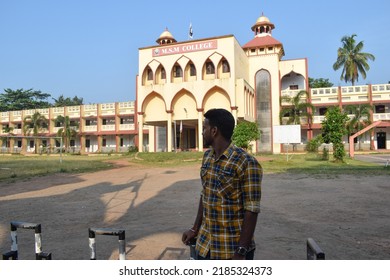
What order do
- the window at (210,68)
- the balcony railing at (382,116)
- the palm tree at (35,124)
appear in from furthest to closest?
the palm tree at (35,124), the balcony railing at (382,116), the window at (210,68)

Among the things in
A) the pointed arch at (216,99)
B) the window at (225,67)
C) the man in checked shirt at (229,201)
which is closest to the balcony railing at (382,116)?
the pointed arch at (216,99)

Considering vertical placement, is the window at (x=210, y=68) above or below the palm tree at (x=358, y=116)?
above

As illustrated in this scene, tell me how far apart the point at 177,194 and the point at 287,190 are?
3621 millimetres

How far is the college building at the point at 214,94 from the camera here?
29.7m

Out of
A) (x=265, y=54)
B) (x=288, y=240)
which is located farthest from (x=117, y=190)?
(x=265, y=54)

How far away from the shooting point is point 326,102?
1426 inches

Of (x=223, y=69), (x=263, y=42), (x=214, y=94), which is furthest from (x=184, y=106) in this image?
(x=263, y=42)

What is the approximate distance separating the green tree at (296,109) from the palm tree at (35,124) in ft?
119

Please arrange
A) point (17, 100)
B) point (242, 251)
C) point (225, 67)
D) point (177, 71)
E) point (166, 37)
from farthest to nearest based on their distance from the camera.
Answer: point (17, 100) → point (166, 37) → point (177, 71) → point (225, 67) → point (242, 251)

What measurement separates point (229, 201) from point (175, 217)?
4643 mm

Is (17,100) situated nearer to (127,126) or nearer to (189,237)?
(127,126)

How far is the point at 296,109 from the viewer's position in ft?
110

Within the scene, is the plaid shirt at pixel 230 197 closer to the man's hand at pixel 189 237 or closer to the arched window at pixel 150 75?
the man's hand at pixel 189 237

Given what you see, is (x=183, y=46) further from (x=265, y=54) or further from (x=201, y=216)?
(x=201, y=216)
